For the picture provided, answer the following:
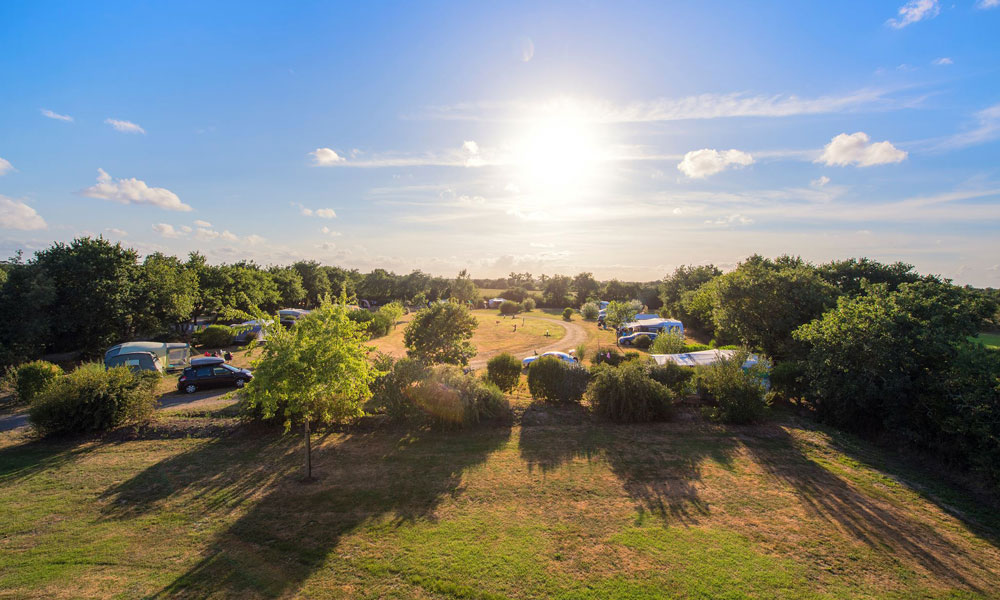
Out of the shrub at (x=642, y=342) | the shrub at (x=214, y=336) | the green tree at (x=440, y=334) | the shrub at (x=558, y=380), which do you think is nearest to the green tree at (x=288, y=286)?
the shrub at (x=214, y=336)

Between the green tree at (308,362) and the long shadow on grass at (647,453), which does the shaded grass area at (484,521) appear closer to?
the long shadow on grass at (647,453)

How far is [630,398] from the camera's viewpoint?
14.8 m

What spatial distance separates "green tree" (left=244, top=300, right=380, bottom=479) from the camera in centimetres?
905

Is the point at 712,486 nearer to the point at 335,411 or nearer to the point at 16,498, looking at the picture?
the point at 335,411

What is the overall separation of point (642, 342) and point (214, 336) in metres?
38.4

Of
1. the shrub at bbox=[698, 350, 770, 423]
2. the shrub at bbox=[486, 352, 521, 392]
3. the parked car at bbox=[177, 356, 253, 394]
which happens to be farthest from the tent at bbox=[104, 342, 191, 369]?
the shrub at bbox=[698, 350, 770, 423]

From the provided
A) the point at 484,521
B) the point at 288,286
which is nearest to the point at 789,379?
the point at 484,521

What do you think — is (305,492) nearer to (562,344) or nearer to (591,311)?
(562,344)

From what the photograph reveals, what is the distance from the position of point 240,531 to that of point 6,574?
3422mm

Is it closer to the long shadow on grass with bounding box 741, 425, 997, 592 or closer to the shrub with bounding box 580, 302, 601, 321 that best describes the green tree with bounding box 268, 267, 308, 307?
the shrub with bounding box 580, 302, 601, 321

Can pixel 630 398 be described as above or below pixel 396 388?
below

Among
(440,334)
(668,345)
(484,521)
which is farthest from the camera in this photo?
(668,345)

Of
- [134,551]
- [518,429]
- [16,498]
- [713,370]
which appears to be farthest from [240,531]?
[713,370]

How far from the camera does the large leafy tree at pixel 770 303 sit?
2048 centimetres
